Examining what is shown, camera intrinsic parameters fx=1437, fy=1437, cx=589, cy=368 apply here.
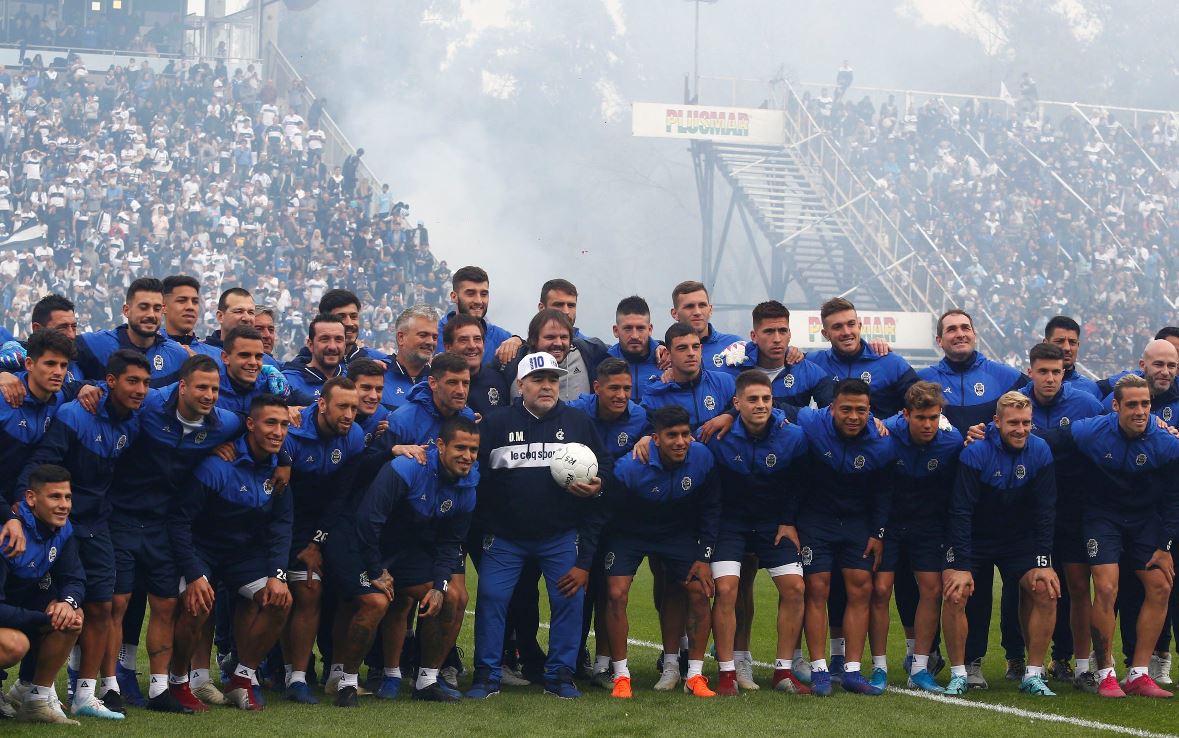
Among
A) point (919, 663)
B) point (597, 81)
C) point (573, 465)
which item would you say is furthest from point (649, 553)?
point (597, 81)

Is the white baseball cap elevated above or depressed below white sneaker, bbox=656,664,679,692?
above

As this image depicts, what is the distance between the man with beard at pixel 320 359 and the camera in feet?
25.4

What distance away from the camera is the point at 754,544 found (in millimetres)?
7805

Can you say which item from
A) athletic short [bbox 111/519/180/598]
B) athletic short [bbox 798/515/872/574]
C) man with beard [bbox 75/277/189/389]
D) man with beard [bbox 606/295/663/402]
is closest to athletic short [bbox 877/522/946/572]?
athletic short [bbox 798/515/872/574]

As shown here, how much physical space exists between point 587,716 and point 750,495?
1605mm

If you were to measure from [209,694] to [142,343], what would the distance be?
183 cm

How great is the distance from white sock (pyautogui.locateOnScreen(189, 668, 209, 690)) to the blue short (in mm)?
2677

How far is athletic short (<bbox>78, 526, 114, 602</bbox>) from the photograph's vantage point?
6.55m

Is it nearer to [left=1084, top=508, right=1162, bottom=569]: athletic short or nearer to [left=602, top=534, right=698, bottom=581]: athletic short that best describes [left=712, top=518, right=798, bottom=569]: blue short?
[left=602, top=534, right=698, bottom=581]: athletic short

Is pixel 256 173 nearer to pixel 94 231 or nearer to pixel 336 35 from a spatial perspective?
pixel 94 231

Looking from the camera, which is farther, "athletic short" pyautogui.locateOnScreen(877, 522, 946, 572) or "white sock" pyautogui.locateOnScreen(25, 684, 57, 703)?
"athletic short" pyautogui.locateOnScreen(877, 522, 946, 572)

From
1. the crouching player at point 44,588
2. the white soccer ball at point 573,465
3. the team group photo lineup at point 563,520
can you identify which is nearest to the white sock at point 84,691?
the team group photo lineup at point 563,520

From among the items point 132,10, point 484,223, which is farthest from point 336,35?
point 132,10

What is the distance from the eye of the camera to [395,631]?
741cm
